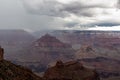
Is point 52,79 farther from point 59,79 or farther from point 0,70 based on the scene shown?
point 0,70

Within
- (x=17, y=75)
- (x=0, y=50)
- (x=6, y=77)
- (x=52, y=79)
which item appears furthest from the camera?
(x=52, y=79)

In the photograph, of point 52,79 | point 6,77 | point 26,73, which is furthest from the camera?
point 52,79

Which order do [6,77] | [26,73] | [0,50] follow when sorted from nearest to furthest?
1. [6,77]
2. [26,73]
3. [0,50]

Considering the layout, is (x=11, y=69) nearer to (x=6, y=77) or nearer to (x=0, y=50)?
(x=6, y=77)

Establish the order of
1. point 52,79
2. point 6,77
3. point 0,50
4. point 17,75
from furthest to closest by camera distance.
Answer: point 52,79 < point 0,50 < point 17,75 < point 6,77

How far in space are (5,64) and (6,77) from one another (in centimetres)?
1220

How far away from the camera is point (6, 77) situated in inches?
4198

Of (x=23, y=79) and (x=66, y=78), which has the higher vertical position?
(x=23, y=79)

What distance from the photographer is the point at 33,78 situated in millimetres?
120500

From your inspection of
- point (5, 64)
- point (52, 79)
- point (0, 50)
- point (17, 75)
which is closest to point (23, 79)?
point (17, 75)

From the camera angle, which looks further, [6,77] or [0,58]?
[0,58]

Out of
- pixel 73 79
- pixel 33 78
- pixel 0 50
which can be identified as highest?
pixel 0 50

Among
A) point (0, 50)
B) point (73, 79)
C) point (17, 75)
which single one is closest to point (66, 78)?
point (73, 79)

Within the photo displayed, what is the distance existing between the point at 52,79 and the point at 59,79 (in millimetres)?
6011
